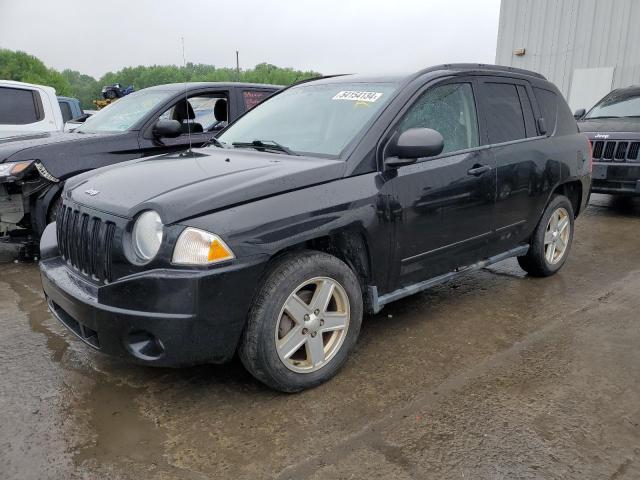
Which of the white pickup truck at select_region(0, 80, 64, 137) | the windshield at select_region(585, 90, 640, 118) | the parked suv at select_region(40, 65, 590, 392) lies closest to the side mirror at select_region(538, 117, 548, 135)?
the parked suv at select_region(40, 65, 590, 392)

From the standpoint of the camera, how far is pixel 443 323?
393 centimetres

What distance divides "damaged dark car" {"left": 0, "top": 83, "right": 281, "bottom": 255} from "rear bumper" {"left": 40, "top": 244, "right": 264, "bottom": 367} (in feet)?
9.50

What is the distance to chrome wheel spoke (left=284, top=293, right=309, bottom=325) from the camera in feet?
9.17

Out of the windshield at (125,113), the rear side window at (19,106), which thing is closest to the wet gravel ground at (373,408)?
the windshield at (125,113)

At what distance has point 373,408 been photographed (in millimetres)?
2799

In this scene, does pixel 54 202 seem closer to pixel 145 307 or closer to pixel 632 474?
pixel 145 307

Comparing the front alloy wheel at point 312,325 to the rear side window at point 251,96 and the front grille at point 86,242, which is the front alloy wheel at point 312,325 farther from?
the rear side window at point 251,96

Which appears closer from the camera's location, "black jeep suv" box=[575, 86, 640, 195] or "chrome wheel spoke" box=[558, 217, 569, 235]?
"chrome wheel spoke" box=[558, 217, 569, 235]

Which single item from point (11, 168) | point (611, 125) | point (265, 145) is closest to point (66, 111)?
point (11, 168)

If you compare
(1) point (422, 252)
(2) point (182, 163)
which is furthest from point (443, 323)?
(2) point (182, 163)

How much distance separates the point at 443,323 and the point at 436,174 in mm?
1123

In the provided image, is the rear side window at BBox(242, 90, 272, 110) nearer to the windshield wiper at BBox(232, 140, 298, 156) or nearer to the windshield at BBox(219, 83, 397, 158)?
the windshield at BBox(219, 83, 397, 158)

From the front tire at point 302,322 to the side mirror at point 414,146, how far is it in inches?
28.3

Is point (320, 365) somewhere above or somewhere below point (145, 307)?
below
